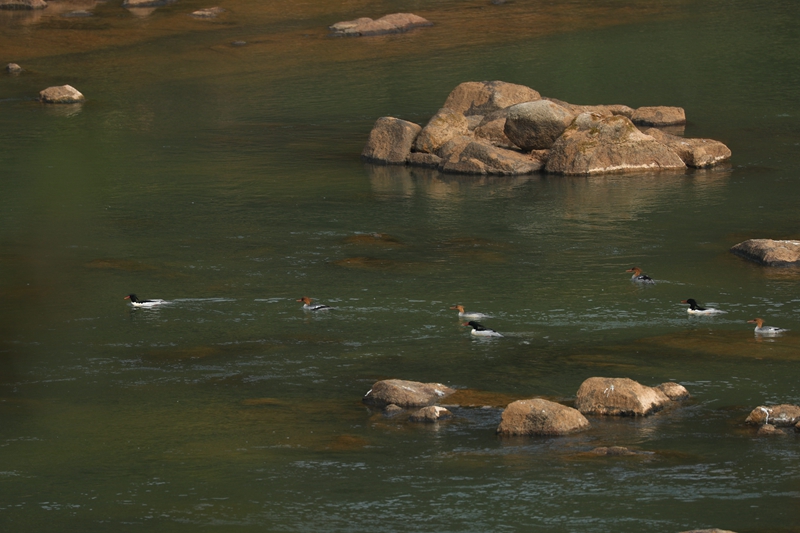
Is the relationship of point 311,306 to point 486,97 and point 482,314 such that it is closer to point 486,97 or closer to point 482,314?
point 482,314

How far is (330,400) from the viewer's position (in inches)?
922

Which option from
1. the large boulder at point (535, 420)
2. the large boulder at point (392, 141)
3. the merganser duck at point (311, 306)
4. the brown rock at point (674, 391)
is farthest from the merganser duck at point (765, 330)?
the large boulder at point (392, 141)

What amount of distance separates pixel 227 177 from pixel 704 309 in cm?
2185

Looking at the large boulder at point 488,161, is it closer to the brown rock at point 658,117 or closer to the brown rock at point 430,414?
the brown rock at point 658,117

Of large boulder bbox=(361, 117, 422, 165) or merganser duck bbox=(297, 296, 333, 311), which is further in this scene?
large boulder bbox=(361, 117, 422, 165)

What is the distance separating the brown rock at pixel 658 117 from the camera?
2018 inches

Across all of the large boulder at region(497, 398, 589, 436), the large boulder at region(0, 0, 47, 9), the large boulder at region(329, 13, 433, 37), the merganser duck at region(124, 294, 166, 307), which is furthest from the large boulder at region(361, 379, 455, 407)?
the large boulder at region(0, 0, 47, 9)

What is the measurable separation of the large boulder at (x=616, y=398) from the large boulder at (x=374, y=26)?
5688 cm

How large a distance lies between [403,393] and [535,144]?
2372cm

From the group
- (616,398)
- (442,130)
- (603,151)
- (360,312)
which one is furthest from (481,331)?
(442,130)

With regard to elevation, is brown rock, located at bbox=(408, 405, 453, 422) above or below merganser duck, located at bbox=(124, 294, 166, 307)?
above

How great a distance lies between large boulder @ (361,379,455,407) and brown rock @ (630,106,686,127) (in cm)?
3065

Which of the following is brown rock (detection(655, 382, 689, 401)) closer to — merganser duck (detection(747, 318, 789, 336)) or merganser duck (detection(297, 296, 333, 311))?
merganser duck (detection(747, 318, 789, 336))

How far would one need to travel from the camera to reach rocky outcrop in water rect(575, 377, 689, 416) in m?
21.8
